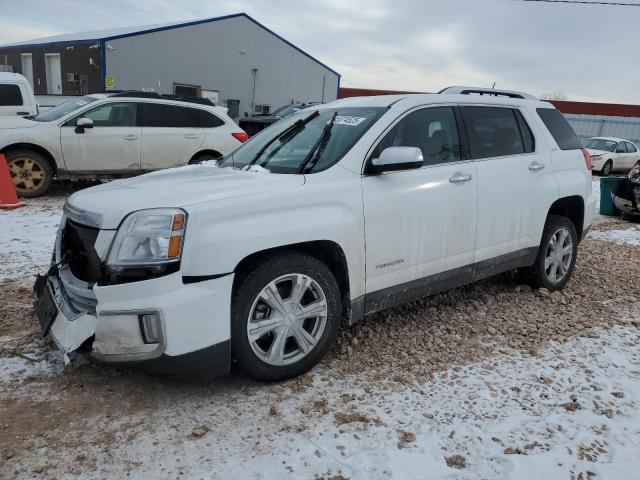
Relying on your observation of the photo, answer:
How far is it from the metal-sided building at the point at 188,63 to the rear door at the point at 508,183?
1924 centimetres

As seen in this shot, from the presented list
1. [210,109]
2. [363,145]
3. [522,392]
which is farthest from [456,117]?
[210,109]

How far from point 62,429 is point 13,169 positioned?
23.0ft

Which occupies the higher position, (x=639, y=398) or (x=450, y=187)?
(x=450, y=187)

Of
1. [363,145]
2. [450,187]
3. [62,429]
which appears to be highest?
[363,145]

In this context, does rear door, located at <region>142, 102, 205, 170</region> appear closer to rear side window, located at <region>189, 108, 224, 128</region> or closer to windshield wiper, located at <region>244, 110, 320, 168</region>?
rear side window, located at <region>189, 108, 224, 128</region>

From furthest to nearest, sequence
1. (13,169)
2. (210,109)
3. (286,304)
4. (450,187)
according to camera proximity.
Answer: (210,109) → (13,169) → (450,187) → (286,304)

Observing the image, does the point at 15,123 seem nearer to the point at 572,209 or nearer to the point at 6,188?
the point at 6,188

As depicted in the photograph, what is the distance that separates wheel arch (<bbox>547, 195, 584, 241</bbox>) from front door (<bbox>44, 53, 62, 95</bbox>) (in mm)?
24162

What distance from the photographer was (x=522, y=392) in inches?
129

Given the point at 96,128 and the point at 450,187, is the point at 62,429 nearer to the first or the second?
the point at 450,187

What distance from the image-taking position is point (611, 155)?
62.5 feet

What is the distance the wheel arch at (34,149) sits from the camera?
8.37 m

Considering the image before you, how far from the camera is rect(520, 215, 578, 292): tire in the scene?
15.9 feet

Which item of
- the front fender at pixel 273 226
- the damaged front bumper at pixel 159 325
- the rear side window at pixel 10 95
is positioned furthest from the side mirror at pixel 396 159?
the rear side window at pixel 10 95
